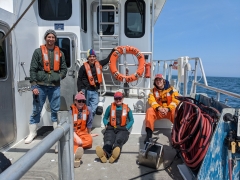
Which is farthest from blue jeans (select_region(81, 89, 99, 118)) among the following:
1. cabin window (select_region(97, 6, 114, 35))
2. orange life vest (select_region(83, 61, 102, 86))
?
cabin window (select_region(97, 6, 114, 35))

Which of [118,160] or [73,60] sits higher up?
[73,60]

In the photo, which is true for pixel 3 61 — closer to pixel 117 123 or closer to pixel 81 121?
pixel 81 121

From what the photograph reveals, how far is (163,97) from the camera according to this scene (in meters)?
3.96

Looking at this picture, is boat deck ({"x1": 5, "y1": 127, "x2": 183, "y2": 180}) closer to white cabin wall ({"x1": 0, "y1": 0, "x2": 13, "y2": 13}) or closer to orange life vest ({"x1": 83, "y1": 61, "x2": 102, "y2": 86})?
orange life vest ({"x1": 83, "y1": 61, "x2": 102, "y2": 86})

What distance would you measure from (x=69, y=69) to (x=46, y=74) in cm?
108

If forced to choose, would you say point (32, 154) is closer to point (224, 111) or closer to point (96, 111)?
point (224, 111)

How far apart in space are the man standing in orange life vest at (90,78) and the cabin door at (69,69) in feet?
1.47

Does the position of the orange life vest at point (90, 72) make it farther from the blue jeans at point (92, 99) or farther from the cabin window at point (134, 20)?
the cabin window at point (134, 20)

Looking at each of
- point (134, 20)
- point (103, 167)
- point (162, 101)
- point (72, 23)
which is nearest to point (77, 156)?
point (103, 167)

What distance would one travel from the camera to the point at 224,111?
2.08 m

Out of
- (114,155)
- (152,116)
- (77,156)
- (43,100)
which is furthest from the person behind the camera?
(152,116)

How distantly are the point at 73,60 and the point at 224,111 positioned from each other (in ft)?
10.3

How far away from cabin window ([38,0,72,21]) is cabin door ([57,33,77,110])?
37 cm

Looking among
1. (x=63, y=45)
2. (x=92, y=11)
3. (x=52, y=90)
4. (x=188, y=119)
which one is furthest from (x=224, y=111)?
(x=92, y=11)
